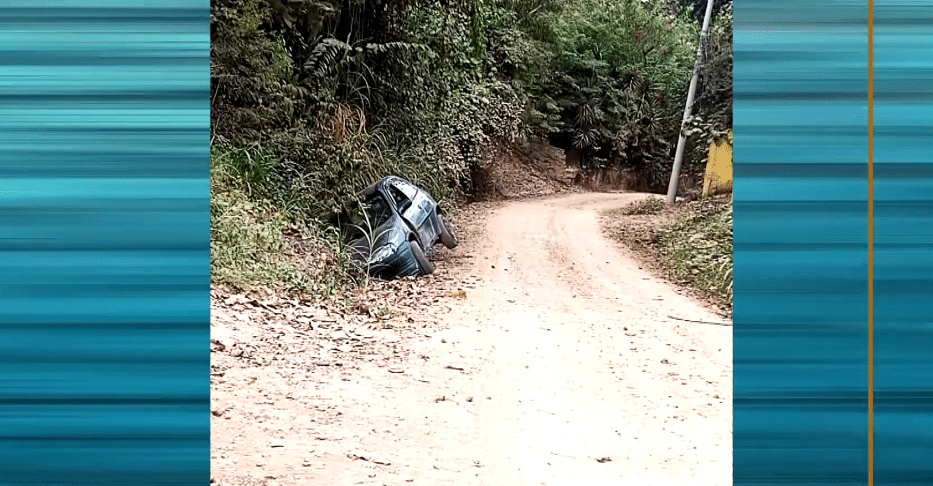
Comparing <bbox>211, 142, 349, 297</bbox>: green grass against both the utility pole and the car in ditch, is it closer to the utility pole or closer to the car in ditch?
the car in ditch

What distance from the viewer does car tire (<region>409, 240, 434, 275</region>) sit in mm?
5129

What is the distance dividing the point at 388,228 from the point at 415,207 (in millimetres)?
283

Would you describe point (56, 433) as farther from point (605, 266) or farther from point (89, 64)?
point (605, 266)

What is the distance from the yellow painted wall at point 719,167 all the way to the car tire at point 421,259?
92.3 inches

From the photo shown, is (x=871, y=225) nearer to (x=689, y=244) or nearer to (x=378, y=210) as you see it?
(x=378, y=210)

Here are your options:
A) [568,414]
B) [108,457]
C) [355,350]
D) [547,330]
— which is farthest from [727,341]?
[108,457]

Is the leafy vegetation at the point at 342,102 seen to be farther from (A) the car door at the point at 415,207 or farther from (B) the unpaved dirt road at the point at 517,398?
(B) the unpaved dirt road at the point at 517,398

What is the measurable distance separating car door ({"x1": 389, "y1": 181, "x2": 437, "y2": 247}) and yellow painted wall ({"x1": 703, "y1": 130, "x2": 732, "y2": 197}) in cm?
218

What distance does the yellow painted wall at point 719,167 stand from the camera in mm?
6227

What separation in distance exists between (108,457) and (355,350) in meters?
2.75

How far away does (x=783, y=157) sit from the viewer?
3.69ft

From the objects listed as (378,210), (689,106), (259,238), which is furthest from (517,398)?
(689,106)

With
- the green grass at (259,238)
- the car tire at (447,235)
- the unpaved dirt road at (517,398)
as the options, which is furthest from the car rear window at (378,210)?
the car tire at (447,235)

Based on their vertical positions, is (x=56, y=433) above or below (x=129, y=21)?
below
